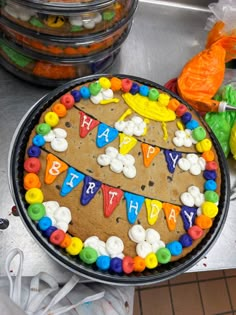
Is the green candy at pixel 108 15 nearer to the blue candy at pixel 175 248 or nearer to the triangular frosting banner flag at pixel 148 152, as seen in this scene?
the triangular frosting banner flag at pixel 148 152

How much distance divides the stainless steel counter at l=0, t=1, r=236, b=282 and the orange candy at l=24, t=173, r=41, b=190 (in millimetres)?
142

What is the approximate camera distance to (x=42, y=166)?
576 mm

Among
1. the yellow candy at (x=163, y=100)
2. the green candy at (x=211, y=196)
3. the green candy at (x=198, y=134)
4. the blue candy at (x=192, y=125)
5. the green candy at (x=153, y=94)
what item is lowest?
the green candy at (x=211, y=196)

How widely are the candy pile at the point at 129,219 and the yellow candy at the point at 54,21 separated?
11cm

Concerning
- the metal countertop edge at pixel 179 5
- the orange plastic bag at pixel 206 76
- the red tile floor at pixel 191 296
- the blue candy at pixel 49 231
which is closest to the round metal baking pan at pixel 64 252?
the blue candy at pixel 49 231

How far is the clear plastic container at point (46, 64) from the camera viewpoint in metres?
0.70

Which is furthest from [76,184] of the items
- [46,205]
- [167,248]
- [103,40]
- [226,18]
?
[226,18]

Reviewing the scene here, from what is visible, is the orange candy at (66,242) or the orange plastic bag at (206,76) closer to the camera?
the orange candy at (66,242)

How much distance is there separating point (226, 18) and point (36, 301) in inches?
25.9

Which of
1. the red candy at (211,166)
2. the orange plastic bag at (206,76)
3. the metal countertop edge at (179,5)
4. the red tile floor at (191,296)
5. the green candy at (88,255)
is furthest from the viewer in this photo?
the red tile floor at (191,296)

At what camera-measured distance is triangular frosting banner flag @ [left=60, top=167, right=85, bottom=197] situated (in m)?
0.57

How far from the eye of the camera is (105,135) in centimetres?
A: 62

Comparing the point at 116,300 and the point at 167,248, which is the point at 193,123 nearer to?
the point at 167,248

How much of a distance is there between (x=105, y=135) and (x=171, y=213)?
16 centimetres
